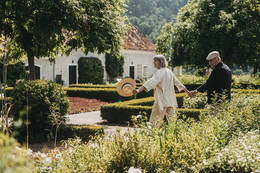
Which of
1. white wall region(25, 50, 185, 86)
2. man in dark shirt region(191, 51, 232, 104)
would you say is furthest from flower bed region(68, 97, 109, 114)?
white wall region(25, 50, 185, 86)

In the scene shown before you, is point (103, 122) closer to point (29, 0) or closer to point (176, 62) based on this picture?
point (29, 0)

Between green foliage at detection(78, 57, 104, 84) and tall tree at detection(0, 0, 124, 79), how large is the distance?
52.2 feet

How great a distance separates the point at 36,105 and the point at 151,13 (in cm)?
6305

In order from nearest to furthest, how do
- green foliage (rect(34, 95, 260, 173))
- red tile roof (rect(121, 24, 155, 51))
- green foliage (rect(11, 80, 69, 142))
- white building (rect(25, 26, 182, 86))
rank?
green foliage (rect(34, 95, 260, 173)), green foliage (rect(11, 80, 69, 142)), white building (rect(25, 26, 182, 86)), red tile roof (rect(121, 24, 155, 51))

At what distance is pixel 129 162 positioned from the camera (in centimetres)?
365

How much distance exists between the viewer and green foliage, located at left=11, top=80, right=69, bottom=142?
23.8 ft

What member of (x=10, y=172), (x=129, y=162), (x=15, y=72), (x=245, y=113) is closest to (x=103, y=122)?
(x=245, y=113)

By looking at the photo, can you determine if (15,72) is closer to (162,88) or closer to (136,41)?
(136,41)

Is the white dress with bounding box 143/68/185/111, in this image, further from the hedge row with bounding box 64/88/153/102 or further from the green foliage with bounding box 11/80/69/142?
the hedge row with bounding box 64/88/153/102

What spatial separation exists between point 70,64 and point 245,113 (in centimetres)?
2173

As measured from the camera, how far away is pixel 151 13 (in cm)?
6756

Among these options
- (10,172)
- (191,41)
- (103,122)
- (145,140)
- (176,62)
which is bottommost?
(103,122)

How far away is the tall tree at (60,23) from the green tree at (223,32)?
10188mm

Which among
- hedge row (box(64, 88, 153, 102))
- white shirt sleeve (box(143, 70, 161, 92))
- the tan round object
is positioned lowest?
hedge row (box(64, 88, 153, 102))
